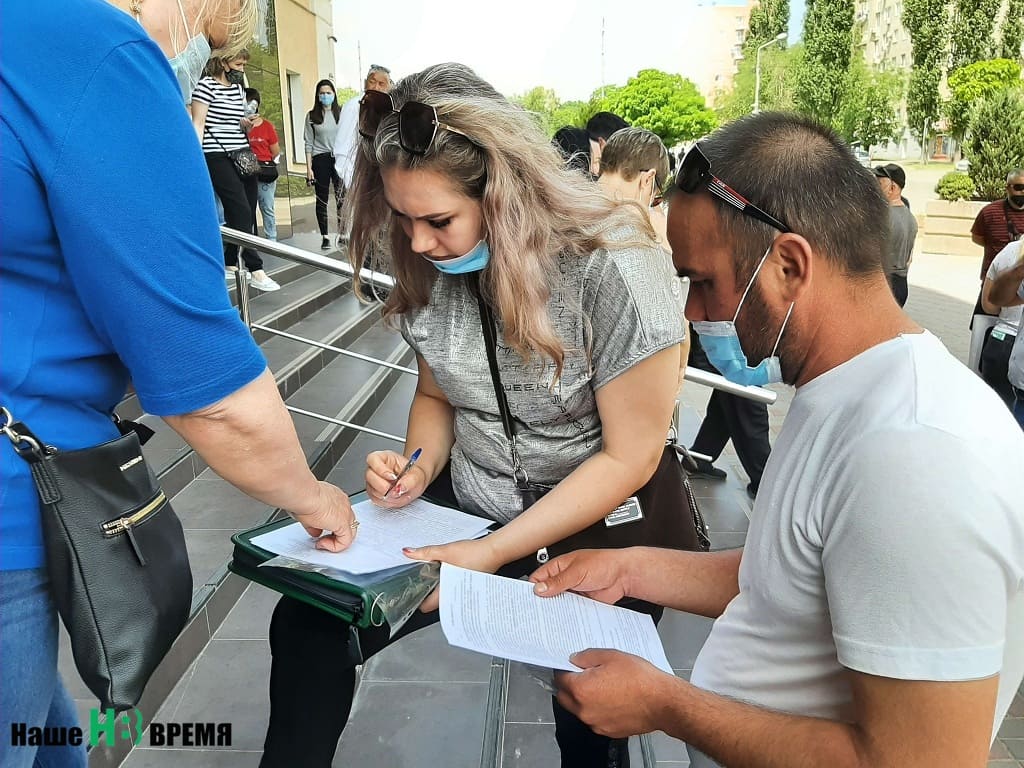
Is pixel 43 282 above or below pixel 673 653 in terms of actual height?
above

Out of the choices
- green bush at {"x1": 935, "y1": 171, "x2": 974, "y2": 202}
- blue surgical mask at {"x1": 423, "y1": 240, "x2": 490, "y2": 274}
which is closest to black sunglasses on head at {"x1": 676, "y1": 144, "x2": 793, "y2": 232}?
blue surgical mask at {"x1": 423, "y1": 240, "x2": 490, "y2": 274}

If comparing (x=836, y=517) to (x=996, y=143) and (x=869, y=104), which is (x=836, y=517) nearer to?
(x=996, y=143)

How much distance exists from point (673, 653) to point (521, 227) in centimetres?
206

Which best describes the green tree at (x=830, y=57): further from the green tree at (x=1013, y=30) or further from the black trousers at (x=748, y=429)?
the black trousers at (x=748, y=429)

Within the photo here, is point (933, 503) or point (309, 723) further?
point (309, 723)

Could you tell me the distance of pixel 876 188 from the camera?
111cm

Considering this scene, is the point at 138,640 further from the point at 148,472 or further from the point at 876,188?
the point at 876,188

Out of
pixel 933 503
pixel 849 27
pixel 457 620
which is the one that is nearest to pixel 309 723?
pixel 457 620

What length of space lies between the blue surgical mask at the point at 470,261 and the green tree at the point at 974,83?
24.5 m

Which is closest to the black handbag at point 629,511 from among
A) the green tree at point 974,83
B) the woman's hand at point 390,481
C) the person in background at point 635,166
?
the woman's hand at point 390,481

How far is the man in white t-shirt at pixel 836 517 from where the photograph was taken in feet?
2.89

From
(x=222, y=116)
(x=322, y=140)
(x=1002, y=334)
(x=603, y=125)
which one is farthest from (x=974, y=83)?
(x=1002, y=334)

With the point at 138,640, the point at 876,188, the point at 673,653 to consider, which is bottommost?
the point at 673,653

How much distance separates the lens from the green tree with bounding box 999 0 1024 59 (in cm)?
→ 2322
